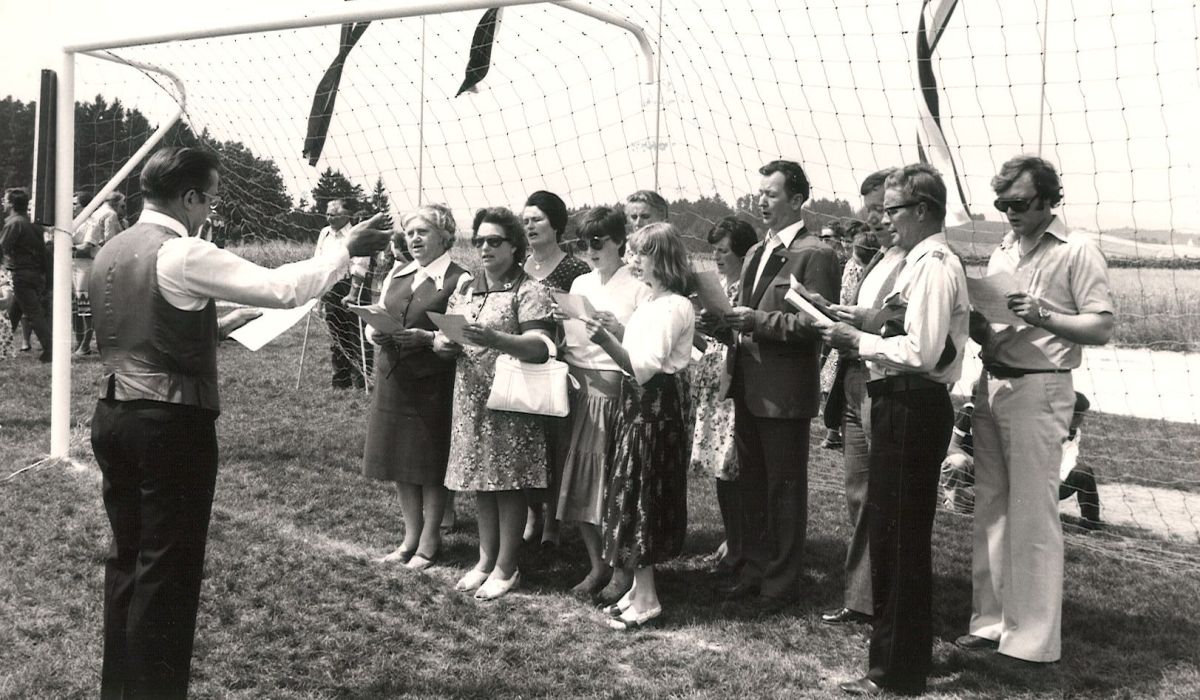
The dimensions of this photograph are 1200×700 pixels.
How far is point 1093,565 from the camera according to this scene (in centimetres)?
545

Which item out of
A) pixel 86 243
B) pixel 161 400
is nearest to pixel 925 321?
pixel 161 400

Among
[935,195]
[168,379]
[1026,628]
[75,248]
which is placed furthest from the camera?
[75,248]

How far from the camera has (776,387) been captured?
15.3 feet

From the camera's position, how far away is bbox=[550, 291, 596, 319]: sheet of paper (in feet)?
14.3

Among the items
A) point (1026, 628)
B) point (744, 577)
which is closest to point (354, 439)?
point (744, 577)

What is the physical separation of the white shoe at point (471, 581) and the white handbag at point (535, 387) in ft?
2.90

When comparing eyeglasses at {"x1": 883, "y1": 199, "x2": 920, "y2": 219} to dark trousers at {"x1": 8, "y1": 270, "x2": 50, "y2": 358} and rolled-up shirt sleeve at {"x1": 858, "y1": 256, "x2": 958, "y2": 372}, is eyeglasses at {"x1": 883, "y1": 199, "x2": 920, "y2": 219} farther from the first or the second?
dark trousers at {"x1": 8, "y1": 270, "x2": 50, "y2": 358}

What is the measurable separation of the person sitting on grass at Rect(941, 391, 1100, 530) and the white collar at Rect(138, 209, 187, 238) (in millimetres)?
4322

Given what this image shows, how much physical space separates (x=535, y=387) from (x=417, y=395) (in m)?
0.87

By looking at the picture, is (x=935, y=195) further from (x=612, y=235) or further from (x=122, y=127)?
(x=122, y=127)

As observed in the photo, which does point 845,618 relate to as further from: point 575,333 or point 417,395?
point 417,395

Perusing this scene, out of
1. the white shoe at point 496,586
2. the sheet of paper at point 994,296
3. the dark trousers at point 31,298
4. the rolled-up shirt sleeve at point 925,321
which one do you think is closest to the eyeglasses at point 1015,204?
the sheet of paper at point 994,296

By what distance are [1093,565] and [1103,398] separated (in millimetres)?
6799

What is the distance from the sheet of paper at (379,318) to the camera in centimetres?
487
